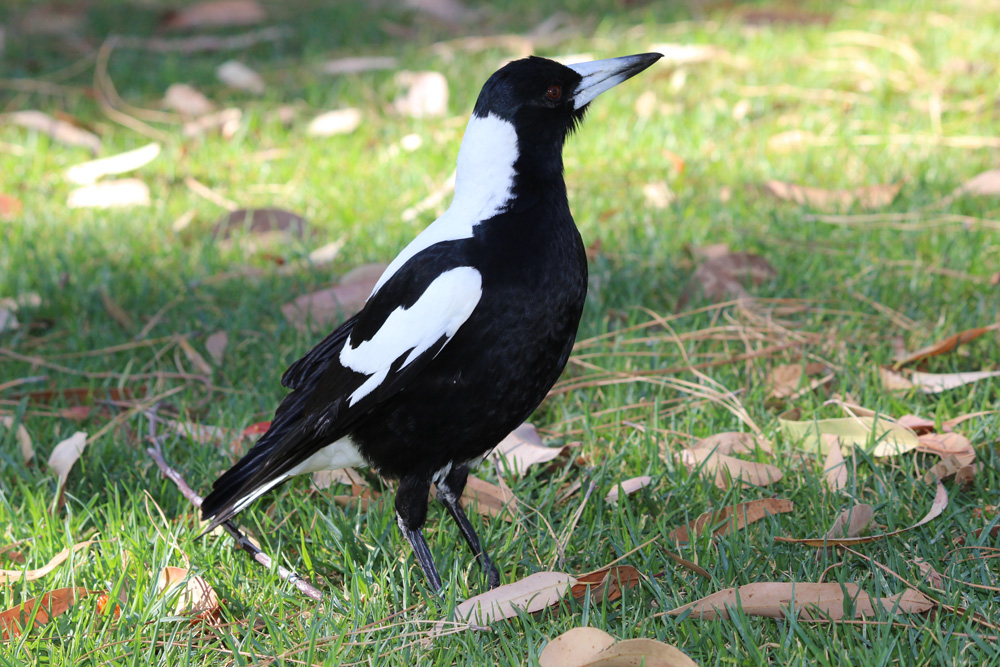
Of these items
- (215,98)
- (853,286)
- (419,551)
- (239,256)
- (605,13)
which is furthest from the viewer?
(605,13)

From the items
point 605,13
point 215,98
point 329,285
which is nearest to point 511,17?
point 605,13

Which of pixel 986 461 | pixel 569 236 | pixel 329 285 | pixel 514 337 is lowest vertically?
pixel 986 461

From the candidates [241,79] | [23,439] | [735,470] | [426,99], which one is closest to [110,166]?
[241,79]

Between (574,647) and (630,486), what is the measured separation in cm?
55

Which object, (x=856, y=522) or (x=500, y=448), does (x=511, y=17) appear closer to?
(x=500, y=448)

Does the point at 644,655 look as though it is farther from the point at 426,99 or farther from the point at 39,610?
the point at 426,99

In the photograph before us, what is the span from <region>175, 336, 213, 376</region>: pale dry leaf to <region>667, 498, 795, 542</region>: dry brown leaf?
49.6 inches

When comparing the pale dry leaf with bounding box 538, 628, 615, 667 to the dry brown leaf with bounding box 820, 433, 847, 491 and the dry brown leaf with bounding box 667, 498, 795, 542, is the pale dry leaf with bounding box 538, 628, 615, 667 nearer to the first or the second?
the dry brown leaf with bounding box 667, 498, 795, 542

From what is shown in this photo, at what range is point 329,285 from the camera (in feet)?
9.59

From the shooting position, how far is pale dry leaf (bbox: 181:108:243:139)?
4.27 m

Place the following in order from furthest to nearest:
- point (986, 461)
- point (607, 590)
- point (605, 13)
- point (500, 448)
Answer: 1. point (605, 13)
2. point (500, 448)
3. point (986, 461)
4. point (607, 590)

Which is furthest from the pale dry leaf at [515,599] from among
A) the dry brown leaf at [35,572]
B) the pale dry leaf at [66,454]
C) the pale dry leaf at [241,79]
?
the pale dry leaf at [241,79]

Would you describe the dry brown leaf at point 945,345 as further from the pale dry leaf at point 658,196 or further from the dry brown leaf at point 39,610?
the dry brown leaf at point 39,610

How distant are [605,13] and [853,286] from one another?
10.9 feet
